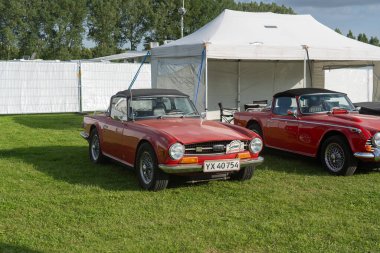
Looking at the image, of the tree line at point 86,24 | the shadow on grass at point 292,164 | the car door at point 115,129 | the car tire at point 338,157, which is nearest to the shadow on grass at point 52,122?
the car door at point 115,129

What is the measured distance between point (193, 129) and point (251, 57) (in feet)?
20.0

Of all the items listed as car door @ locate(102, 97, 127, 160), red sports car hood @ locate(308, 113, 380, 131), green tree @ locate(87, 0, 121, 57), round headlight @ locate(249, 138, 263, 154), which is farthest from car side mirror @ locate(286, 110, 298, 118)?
green tree @ locate(87, 0, 121, 57)

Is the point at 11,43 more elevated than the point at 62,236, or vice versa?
the point at 11,43

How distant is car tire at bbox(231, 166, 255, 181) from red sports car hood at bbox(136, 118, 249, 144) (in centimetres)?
56

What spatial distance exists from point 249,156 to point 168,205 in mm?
1553

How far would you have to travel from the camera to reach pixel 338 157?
26.6 ft

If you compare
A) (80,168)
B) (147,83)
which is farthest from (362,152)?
(147,83)

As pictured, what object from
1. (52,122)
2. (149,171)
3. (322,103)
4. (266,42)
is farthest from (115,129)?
(52,122)

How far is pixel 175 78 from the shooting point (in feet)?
45.9

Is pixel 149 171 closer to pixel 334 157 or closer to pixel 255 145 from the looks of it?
pixel 255 145

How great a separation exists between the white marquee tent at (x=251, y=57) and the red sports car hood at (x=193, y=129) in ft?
14.2

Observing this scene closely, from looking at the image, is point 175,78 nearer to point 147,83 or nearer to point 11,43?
point 147,83

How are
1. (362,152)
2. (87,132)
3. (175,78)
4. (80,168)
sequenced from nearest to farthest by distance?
(362,152), (80,168), (87,132), (175,78)

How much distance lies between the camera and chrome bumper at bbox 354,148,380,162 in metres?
7.62
